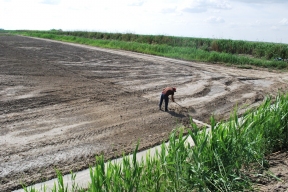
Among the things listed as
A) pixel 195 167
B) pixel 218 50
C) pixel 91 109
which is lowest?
pixel 91 109

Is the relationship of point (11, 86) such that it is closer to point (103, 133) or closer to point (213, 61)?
point (103, 133)

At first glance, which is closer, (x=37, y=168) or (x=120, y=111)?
(x=37, y=168)

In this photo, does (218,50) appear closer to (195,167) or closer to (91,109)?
(91,109)

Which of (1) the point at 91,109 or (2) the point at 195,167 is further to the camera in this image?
(1) the point at 91,109

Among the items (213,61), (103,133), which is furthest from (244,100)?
(213,61)

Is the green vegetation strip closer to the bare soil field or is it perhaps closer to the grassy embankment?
the bare soil field

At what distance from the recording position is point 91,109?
29.9ft

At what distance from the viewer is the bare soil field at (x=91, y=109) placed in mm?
6020

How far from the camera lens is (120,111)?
9.07 meters

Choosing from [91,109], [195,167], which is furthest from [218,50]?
[195,167]

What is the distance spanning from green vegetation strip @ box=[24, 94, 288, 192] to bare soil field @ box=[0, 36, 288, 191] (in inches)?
19.5

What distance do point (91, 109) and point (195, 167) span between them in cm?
563

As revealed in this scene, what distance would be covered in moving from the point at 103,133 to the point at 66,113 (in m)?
1.89

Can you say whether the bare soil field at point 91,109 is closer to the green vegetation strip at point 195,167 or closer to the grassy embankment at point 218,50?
the green vegetation strip at point 195,167
